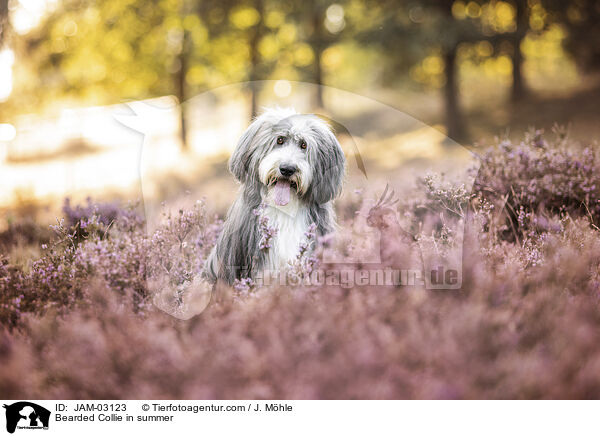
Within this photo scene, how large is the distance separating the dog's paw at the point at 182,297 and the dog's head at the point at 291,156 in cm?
63

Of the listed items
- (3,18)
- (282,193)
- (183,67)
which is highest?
(183,67)

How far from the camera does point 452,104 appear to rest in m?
8.98

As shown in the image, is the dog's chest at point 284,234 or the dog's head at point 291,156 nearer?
the dog's head at point 291,156

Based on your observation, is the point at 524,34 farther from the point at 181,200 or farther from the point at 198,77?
the point at 181,200

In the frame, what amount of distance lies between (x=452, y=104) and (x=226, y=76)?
4333 millimetres

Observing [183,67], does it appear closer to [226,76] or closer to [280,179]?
[226,76]

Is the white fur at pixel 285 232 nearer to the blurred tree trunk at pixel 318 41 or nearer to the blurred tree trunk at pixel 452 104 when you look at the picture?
the blurred tree trunk at pixel 318 41

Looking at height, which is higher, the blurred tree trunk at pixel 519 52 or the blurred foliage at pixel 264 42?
the blurred tree trunk at pixel 519 52

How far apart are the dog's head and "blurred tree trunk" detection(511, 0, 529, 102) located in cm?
775

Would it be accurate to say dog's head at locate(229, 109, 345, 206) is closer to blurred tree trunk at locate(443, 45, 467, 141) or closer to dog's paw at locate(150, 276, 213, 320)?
dog's paw at locate(150, 276, 213, 320)
